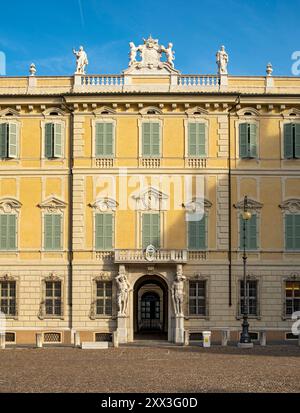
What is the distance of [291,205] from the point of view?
4328 centimetres

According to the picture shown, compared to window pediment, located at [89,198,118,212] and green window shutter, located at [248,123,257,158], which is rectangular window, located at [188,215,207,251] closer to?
window pediment, located at [89,198,118,212]

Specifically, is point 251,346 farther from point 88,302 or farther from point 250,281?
point 88,302

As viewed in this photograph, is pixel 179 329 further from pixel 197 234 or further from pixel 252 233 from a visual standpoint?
pixel 252 233

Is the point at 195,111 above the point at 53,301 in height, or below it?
above

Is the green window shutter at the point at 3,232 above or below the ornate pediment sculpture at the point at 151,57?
below

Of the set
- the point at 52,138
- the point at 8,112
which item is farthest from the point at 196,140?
the point at 8,112

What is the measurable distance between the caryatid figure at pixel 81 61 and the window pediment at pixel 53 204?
6662 millimetres

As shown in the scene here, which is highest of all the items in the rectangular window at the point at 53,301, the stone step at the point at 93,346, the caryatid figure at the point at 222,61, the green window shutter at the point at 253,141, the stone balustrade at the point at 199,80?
the caryatid figure at the point at 222,61

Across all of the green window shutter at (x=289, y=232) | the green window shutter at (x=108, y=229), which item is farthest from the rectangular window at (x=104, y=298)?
the green window shutter at (x=289, y=232)

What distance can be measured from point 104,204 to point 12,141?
5.70 metres

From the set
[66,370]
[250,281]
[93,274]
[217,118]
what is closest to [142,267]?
[93,274]

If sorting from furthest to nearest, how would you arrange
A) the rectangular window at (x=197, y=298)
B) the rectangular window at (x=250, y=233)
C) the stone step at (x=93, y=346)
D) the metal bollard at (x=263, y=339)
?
1. the rectangular window at (x=250, y=233)
2. the rectangular window at (x=197, y=298)
3. the metal bollard at (x=263, y=339)
4. the stone step at (x=93, y=346)

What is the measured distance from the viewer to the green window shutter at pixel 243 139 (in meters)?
43.6

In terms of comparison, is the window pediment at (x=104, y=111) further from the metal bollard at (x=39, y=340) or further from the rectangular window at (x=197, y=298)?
the metal bollard at (x=39, y=340)
